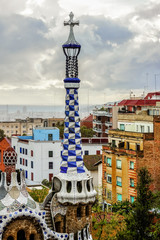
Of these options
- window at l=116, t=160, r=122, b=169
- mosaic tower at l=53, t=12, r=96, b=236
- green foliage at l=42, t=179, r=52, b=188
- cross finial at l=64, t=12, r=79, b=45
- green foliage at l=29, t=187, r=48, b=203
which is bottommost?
green foliage at l=42, t=179, r=52, b=188

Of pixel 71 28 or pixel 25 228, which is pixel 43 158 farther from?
pixel 25 228

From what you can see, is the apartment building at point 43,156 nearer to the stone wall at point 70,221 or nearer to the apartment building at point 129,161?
the apartment building at point 129,161

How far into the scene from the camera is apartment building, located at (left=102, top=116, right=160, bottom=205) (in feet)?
142

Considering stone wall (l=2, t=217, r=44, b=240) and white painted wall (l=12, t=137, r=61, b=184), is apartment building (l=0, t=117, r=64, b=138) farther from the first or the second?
stone wall (l=2, t=217, r=44, b=240)

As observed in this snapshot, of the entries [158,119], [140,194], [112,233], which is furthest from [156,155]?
[140,194]

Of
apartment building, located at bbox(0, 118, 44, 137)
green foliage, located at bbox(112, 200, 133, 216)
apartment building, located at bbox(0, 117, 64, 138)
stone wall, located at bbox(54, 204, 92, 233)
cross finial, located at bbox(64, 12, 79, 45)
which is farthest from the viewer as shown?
apartment building, located at bbox(0, 118, 44, 137)

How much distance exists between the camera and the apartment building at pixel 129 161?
43.4 meters

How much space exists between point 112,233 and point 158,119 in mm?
19061

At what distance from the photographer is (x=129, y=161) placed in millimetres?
43875

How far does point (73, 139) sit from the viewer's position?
20.0m

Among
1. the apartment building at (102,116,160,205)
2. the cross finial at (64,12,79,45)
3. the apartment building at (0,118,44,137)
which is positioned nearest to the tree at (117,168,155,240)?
the cross finial at (64,12,79,45)

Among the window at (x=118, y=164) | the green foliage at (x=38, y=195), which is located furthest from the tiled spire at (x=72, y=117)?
the window at (x=118, y=164)

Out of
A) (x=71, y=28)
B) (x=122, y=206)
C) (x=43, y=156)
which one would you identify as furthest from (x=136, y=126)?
(x=71, y=28)

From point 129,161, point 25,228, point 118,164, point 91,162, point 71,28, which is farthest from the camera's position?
point 91,162
